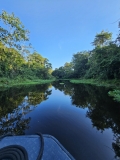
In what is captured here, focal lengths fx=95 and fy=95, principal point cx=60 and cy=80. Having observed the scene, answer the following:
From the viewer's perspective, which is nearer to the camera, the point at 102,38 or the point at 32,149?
the point at 32,149

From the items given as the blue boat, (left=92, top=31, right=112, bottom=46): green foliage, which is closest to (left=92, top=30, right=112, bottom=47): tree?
(left=92, top=31, right=112, bottom=46): green foliage

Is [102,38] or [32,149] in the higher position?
[102,38]

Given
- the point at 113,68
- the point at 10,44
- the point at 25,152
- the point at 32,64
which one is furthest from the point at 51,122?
the point at 32,64

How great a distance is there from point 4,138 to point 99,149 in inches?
77.7

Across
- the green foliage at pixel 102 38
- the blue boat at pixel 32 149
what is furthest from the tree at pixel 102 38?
the blue boat at pixel 32 149

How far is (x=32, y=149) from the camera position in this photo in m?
1.56

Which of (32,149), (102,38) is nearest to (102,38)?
(102,38)

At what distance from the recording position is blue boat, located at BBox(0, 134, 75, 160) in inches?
55.0

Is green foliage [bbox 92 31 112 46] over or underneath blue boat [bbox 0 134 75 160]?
over

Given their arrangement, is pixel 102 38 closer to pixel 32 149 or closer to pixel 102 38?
pixel 102 38

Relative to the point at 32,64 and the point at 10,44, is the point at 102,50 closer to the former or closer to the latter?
the point at 10,44

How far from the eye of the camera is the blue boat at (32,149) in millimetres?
1397

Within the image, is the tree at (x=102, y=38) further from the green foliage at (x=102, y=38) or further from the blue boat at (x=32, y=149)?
the blue boat at (x=32, y=149)

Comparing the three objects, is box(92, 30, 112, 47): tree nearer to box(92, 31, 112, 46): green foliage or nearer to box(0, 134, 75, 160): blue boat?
box(92, 31, 112, 46): green foliage
